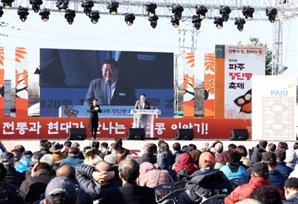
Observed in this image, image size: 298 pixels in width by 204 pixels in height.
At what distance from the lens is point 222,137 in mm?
23625

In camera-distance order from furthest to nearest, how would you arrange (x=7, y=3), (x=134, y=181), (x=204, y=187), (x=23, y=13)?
(x=23, y=13), (x=7, y=3), (x=204, y=187), (x=134, y=181)

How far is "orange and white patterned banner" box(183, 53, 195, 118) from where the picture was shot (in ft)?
91.2

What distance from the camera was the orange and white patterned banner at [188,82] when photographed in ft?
91.2

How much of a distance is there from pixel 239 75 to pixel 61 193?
24.3 m

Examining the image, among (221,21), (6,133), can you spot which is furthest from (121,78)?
(6,133)

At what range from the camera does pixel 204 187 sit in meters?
6.07

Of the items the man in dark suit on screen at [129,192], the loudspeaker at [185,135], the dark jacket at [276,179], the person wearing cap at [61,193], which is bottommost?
the loudspeaker at [185,135]

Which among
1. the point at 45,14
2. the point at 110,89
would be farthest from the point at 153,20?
the point at 110,89

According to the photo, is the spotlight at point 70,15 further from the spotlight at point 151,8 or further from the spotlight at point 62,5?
the spotlight at point 151,8

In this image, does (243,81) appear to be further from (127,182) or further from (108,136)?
(127,182)

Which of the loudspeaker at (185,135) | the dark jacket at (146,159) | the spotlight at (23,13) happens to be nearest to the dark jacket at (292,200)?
the dark jacket at (146,159)

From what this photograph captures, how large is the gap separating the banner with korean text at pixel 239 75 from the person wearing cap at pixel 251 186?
836 inches

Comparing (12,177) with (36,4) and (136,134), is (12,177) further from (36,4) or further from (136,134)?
(36,4)

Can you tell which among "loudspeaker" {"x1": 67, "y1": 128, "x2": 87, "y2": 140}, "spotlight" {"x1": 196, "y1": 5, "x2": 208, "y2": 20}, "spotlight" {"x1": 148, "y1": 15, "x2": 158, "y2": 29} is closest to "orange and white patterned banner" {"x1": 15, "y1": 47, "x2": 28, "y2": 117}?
"spotlight" {"x1": 148, "y1": 15, "x2": 158, "y2": 29}
